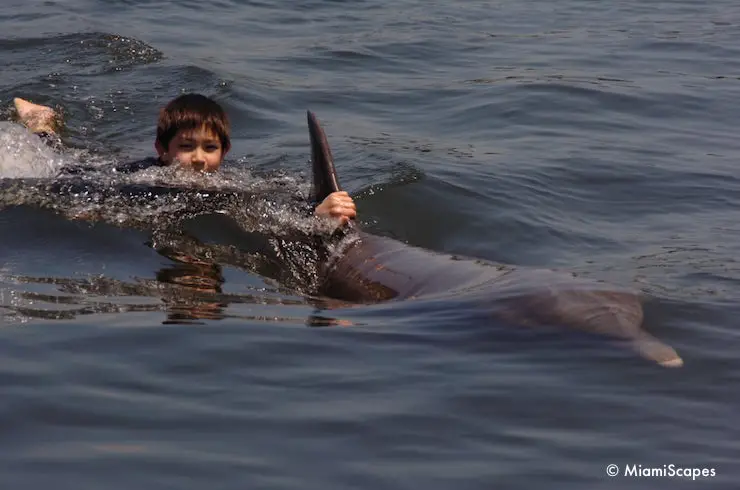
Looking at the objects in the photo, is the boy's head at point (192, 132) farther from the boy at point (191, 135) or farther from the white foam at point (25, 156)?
the white foam at point (25, 156)

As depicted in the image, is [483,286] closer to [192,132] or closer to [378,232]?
[378,232]

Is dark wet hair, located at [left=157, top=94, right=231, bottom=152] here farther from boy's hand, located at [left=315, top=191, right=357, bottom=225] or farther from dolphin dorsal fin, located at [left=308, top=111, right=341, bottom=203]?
boy's hand, located at [left=315, top=191, right=357, bottom=225]

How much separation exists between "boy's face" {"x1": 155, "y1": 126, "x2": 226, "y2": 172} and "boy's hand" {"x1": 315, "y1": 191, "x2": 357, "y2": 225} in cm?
142

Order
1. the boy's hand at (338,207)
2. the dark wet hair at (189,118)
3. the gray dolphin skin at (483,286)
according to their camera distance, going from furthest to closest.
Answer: the dark wet hair at (189,118), the boy's hand at (338,207), the gray dolphin skin at (483,286)

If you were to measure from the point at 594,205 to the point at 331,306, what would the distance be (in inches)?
119

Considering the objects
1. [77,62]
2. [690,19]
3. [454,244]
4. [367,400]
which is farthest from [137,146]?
[690,19]

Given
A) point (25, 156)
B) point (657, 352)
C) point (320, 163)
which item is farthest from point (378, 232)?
point (657, 352)

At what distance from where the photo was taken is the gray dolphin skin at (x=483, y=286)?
15.6 feet

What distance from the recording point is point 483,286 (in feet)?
17.8

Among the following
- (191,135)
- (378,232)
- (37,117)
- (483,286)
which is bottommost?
(378,232)

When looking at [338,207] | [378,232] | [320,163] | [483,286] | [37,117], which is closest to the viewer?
[483,286]

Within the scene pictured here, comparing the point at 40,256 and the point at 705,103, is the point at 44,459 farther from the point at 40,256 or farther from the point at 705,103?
the point at 705,103

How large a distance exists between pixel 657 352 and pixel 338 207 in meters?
2.18

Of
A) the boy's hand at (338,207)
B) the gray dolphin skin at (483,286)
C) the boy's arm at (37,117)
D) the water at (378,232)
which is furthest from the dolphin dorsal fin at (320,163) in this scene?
the boy's arm at (37,117)
